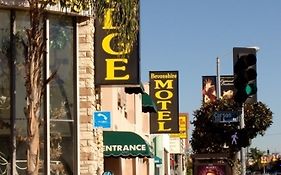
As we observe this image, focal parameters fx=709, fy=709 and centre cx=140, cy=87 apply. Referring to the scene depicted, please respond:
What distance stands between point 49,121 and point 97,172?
3.08m

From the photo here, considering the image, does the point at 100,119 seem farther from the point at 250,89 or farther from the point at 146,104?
the point at 146,104

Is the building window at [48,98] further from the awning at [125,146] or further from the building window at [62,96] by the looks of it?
the awning at [125,146]

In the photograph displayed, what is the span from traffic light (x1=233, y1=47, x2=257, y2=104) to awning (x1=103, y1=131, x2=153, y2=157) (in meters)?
10.2

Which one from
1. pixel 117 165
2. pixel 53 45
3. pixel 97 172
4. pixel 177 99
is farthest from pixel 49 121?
pixel 177 99

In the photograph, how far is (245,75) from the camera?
1276 centimetres

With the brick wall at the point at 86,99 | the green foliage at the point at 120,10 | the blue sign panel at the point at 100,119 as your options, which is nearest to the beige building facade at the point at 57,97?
the brick wall at the point at 86,99

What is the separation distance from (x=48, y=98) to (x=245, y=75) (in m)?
5.12

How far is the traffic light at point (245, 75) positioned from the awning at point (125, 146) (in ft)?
33.3

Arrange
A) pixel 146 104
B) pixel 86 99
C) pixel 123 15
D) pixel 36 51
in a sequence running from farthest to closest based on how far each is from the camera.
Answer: pixel 146 104
pixel 86 99
pixel 123 15
pixel 36 51

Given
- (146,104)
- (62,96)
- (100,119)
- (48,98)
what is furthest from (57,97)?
(146,104)

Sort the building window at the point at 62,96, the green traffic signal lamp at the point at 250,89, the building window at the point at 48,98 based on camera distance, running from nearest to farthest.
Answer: the green traffic signal lamp at the point at 250,89
the building window at the point at 48,98
the building window at the point at 62,96

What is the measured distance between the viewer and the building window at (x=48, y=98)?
611 inches

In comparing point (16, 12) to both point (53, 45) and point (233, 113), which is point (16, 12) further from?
point (233, 113)

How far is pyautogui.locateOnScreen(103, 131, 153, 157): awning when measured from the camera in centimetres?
2267
